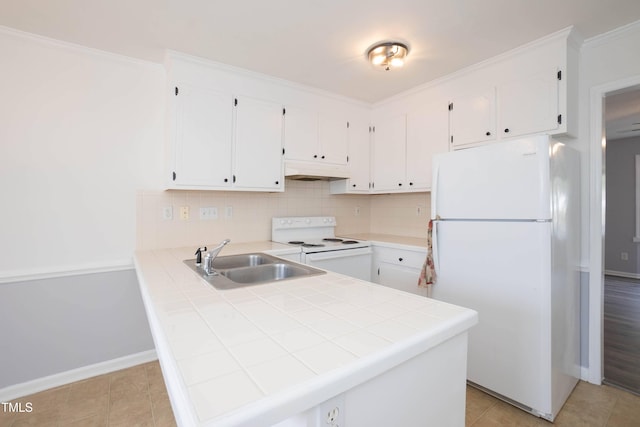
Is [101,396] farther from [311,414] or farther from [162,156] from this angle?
[311,414]

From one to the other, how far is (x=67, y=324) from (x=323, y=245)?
2.00m

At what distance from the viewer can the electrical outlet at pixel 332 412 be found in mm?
630

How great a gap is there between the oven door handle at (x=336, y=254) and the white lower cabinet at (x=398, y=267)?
0.48 ft

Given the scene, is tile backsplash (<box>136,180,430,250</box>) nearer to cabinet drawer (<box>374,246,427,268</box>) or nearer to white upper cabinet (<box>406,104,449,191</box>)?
white upper cabinet (<box>406,104,449,191</box>)

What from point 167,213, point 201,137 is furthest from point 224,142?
point 167,213

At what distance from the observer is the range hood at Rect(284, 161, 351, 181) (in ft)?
9.07

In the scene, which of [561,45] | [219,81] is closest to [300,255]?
[219,81]

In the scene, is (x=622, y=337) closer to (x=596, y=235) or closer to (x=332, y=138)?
(x=596, y=235)

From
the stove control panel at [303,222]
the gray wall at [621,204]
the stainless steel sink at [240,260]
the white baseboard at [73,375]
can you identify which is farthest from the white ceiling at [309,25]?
the gray wall at [621,204]

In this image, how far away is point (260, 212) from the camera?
117 inches

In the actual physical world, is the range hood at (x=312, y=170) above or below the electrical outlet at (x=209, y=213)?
above

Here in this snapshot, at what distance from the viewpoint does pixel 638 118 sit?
3.93 m

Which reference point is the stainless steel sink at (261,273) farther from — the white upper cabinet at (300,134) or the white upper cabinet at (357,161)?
the white upper cabinet at (357,161)

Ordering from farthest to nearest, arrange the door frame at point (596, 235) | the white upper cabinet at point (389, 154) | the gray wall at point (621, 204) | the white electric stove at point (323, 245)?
1. the gray wall at point (621, 204)
2. the white upper cabinet at point (389, 154)
3. the white electric stove at point (323, 245)
4. the door frame at point (596, 235)
